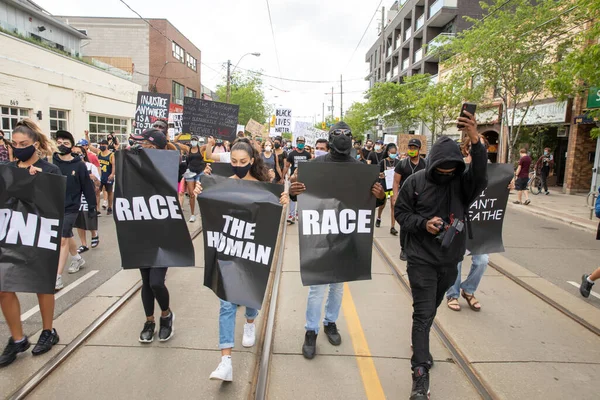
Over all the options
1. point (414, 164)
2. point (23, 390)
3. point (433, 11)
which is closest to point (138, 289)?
point (23, 390)

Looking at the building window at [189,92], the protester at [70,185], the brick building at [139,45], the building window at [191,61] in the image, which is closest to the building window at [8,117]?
the protester at [70,185]

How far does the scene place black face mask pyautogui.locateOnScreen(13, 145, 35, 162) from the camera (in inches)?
149

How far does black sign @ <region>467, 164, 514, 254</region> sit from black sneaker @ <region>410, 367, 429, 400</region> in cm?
238

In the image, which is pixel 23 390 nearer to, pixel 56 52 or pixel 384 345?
pixel 384 345

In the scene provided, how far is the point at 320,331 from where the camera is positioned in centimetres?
426

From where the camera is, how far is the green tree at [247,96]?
49.9 meters

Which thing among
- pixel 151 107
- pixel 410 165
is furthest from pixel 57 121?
pixel 410 165

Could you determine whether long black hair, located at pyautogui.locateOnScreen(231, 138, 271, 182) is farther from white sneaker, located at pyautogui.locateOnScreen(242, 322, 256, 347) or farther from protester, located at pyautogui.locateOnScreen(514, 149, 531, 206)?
protester, located at pyautogui.locateOnScreen(514, 149, 531, 206)

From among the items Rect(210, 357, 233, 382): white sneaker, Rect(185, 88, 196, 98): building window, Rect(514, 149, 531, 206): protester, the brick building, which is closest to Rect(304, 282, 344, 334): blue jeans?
Rect(210, 357, 233, 382): white sneaker

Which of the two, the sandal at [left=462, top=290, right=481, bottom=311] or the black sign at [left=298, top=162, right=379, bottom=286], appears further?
the sandal at [left=462, top=290, right=481, bottom=311]

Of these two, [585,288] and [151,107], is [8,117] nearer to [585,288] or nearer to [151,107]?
[151,107]

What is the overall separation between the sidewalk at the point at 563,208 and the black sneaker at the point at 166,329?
428 inches

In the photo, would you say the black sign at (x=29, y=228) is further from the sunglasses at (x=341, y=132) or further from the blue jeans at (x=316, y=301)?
the sunglasses at (x=341, y=132)

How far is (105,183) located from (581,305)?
10.3 m
